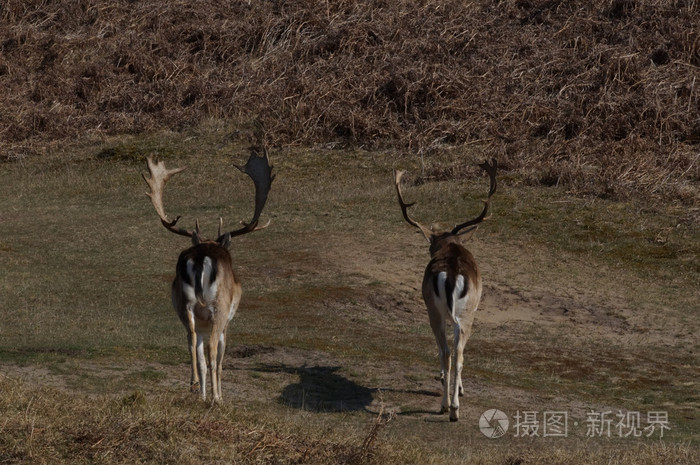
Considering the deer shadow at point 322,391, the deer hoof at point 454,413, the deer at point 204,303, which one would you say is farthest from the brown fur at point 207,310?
the deer hoof at point 454,413

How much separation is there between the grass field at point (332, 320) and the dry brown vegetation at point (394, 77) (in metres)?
1.91

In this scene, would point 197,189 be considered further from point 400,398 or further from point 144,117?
point 400,398

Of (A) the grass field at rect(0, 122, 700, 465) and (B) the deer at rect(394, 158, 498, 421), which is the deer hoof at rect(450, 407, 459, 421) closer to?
(B) the deer at rect(394, 158, 498, 421)

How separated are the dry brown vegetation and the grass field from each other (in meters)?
1.91

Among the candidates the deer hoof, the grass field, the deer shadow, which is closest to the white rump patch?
the deer hoof

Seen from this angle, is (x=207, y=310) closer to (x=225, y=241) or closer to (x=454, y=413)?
(x=225, y=241)

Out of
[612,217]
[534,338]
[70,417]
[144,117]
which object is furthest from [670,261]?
[144,117]

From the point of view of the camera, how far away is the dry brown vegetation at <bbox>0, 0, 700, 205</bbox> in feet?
115

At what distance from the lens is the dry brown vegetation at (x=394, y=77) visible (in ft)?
115

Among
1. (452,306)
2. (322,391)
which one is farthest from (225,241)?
(452,306)

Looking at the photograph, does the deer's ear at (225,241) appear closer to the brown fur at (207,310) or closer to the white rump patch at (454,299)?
the brown fur at (207,310)

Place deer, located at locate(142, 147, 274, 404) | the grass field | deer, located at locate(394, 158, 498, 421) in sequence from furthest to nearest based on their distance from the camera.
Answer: deer, located at locate(394, 158, 498, 421) → deer, located at locate(142, 147, 274, 404) → the grass field

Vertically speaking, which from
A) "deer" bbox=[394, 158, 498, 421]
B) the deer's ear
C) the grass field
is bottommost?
the grass field

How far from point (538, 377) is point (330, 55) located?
28.0 metres
